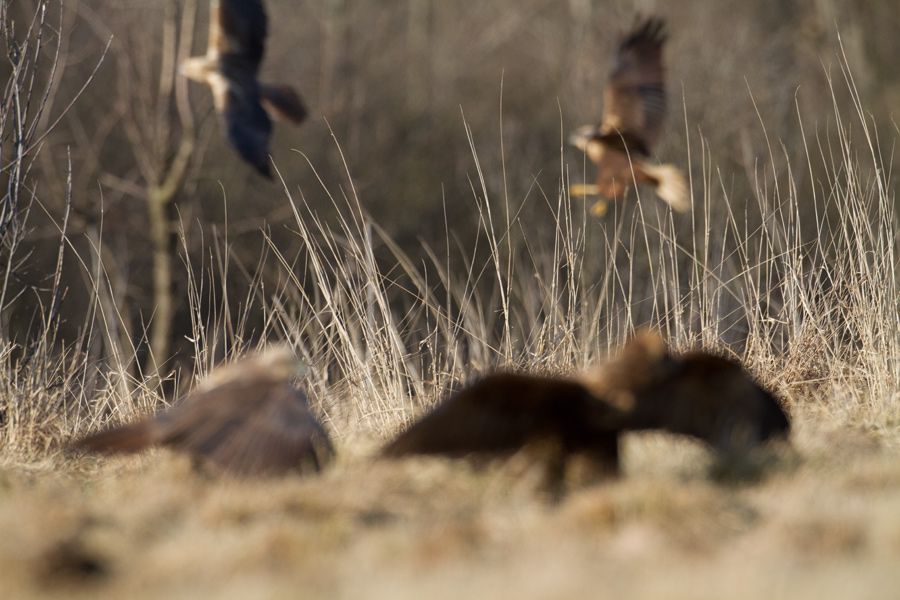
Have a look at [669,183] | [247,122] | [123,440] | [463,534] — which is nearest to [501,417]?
[463,534]

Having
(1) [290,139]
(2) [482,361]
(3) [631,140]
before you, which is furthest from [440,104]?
(2) [482,361]

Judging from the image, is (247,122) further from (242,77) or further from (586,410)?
(586,410)

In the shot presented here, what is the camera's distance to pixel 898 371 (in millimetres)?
4512

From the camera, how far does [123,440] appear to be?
3.13 metres

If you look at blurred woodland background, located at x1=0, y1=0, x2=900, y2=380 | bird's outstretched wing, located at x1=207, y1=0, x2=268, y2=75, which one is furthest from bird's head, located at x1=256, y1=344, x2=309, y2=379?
blurred woodland background, located at x1=0, y1=0, x2=900, y2=380

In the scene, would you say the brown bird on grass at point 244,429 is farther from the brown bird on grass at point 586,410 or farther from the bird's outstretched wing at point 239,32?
the bird's outstretched wing at point 239,32

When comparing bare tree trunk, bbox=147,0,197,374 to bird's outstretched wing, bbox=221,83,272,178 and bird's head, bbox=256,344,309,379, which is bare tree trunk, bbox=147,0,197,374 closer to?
bird's outstretched wing, bbox=221,83,272,178

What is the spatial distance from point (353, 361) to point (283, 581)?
283cm

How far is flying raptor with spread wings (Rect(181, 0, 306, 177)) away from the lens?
21.0 feet

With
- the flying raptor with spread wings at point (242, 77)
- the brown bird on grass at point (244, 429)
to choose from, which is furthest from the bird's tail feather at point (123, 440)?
the flying raptor with spread wings at point (242, 77)

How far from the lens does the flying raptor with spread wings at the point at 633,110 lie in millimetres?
6480

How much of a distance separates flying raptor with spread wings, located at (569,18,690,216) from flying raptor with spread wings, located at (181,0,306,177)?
1.60 meters

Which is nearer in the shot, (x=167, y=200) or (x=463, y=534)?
(x=463, y=534)

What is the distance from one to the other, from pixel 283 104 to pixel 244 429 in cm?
392
